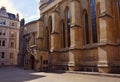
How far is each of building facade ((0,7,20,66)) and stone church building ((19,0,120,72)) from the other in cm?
1850

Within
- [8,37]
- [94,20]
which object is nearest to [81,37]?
[94,20]

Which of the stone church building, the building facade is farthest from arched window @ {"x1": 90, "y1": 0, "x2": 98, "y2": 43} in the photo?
the building facade

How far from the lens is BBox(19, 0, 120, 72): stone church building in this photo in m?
16.2

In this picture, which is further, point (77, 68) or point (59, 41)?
point (59, 41)

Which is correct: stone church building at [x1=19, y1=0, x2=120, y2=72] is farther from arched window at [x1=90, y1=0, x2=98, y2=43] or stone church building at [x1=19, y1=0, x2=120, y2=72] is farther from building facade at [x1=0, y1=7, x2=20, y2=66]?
building facade at [x1=0, y1=7, x2=20, y2=66]

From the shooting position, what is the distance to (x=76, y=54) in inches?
779

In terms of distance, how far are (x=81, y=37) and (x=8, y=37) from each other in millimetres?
31599

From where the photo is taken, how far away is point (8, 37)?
152ft

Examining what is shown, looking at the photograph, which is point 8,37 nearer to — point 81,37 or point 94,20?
point 81,37

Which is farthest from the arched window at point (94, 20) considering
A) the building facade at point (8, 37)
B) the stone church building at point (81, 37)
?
the building facade at point (8, 37)

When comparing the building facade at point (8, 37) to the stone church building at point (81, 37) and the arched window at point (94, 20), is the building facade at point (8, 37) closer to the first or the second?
the stone church building at point (81, 37)

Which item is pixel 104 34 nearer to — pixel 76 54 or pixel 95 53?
pixel 95 53

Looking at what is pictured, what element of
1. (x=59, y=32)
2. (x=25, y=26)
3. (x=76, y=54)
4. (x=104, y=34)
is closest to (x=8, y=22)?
(x=25, y=26)

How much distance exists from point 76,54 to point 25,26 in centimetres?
2127
